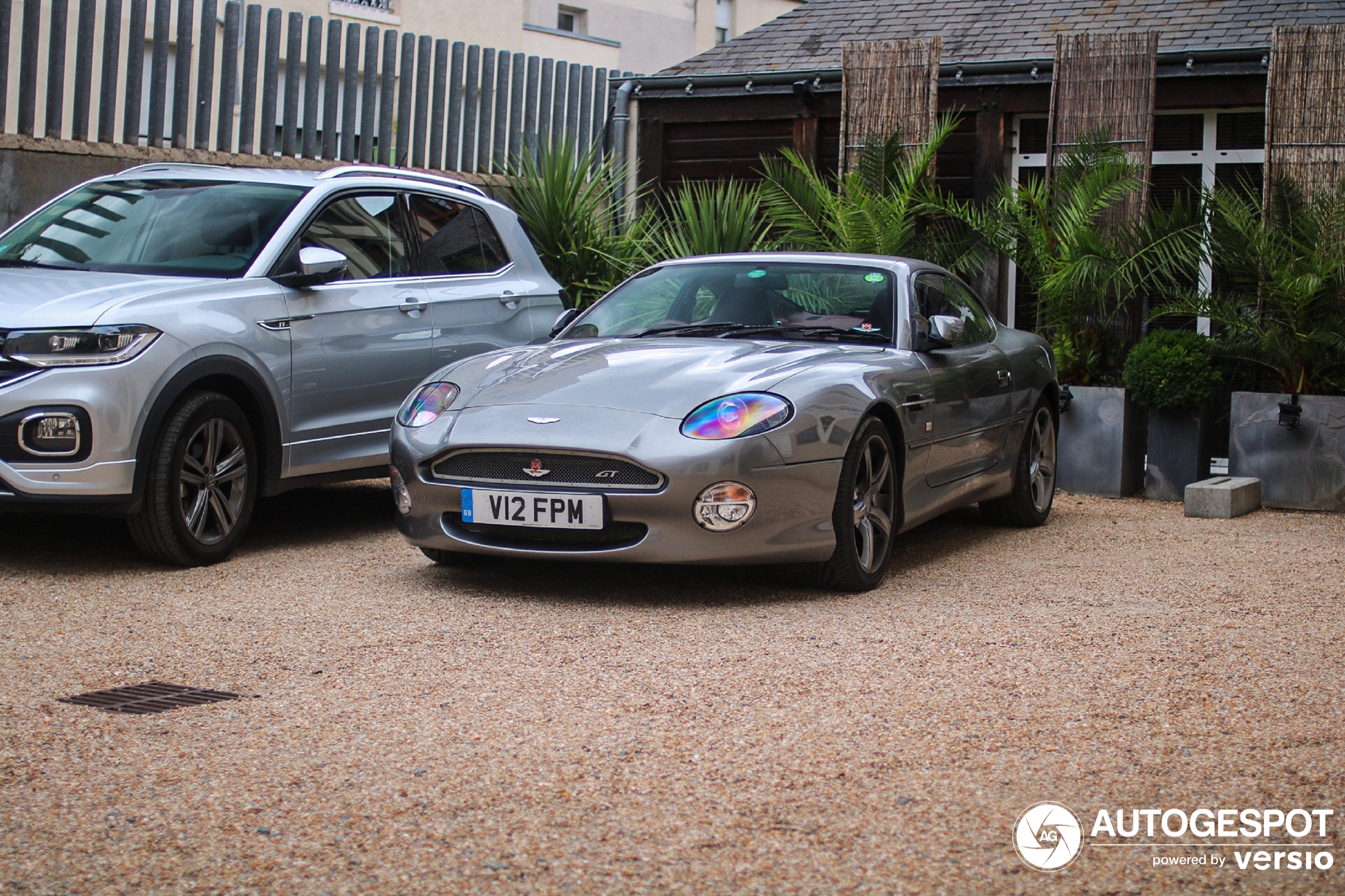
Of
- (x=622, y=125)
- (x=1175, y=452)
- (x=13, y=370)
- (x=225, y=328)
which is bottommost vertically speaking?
(x=1175, y=452)

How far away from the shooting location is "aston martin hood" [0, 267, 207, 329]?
5.54 metres

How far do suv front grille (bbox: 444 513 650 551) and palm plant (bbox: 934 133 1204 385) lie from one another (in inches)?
208

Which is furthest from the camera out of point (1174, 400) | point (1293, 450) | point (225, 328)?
point (1174, 400)

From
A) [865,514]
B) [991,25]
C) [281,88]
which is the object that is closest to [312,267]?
[865,514]

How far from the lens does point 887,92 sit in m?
11.7

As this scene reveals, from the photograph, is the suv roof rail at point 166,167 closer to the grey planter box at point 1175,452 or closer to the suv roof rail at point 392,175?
the suv roof rail at point 392,175

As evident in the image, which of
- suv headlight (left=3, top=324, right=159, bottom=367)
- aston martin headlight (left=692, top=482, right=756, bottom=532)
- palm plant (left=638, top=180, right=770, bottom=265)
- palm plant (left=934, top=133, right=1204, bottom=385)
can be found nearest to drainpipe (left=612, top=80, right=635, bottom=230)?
palm plant (left=638, top=180, right=770, bottom=265)

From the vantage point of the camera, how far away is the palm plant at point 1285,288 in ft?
28.9

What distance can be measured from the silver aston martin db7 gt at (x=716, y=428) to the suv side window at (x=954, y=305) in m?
0.04

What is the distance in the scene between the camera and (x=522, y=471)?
5.34 meters

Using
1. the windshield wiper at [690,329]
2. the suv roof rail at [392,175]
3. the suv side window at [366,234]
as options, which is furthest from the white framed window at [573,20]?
the windshield wiper at [690,329]

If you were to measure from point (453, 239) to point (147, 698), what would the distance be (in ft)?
13.1

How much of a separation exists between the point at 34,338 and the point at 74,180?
172 inches

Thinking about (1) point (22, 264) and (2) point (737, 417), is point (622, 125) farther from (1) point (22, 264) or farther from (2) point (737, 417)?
(2) point (737, 417)
